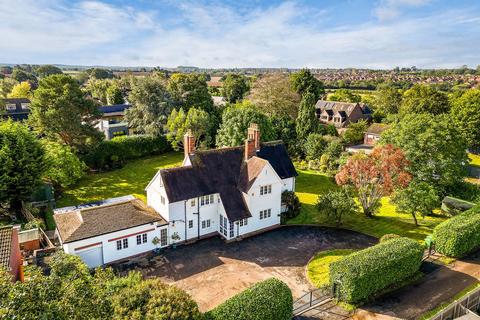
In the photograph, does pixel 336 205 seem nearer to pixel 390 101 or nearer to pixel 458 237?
pixel 458 237

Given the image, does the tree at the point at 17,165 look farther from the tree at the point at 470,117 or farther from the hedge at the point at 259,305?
the tree at the point at 470,117

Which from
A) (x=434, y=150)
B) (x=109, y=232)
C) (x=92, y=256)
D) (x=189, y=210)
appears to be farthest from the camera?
(x=434, y=150)

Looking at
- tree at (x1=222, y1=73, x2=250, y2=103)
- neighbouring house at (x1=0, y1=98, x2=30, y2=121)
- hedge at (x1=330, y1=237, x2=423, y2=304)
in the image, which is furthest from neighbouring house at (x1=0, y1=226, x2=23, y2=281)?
tree at (x1=222, y1=73, x2=250, y2=103)

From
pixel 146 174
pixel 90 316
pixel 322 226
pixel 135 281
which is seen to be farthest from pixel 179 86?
pixel 90 316

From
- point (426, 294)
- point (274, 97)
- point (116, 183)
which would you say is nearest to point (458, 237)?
point (426, 294)

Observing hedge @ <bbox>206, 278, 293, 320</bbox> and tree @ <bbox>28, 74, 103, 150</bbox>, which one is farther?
tree @ <bbox>28, 74, 103, 150</bbox>

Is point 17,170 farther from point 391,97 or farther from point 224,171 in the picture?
point 391,97

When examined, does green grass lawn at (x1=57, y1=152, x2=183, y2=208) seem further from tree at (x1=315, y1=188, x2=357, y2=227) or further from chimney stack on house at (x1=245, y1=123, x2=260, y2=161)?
tree at (x1=315, y1=188, x2=357, y2=227)

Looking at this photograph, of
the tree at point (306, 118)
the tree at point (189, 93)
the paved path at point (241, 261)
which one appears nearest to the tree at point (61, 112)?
the tree at point (189, 93)
